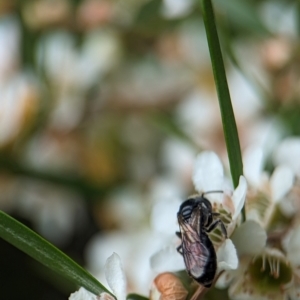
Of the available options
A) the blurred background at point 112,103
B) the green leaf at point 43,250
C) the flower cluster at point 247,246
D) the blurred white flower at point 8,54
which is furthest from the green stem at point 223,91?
the blurred white flower at point 8,54

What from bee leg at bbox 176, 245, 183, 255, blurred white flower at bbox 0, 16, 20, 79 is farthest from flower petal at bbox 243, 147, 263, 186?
blurred white flower at bbox 0, 16, 20, 79

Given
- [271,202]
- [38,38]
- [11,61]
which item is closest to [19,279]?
[11,61]

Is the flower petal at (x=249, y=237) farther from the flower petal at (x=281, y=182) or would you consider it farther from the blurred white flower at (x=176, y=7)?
the blurred white flower at (x=176, y=7)

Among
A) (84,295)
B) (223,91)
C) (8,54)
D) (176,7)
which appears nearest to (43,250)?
(84,295)

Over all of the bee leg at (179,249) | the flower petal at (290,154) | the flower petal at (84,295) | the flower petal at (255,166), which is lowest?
the flower petal at (84,295)

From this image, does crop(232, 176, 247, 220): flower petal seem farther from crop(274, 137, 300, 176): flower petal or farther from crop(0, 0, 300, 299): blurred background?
crop(0, 0, 300, 299): blurred background

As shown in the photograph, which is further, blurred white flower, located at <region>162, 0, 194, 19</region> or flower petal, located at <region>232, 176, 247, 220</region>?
blurred white flower, located at <region>162, 0, 194, 19</region>
